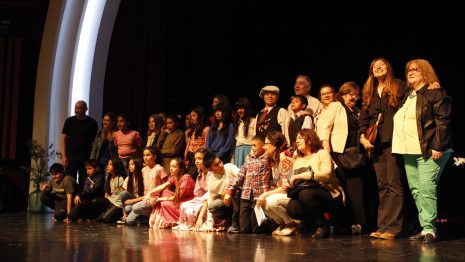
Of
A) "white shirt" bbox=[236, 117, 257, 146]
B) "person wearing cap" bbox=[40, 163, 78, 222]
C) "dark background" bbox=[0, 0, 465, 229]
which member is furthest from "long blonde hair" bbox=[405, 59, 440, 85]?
"person wearing cap" bbox=[40, 163, 78, 222]

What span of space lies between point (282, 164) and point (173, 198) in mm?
1274

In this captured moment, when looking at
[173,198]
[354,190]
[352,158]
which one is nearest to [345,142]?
[352,158]

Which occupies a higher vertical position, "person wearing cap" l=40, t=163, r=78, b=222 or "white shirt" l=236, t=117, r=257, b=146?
"white shirt" l=236, t=117, r=257, b=146

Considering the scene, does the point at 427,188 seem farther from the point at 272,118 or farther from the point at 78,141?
the point at 78,141

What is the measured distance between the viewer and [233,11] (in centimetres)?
938

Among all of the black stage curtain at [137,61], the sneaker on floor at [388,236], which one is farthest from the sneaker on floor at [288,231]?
the black stage curtain at [137,61]

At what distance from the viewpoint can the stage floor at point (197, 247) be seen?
4.04 m

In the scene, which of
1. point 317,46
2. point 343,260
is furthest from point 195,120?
point 343,260

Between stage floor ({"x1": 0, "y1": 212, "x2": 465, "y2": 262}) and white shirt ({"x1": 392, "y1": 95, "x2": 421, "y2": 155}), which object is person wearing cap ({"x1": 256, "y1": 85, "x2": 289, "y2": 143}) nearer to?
stage floor ({"x1": 0, "y1": 212, "x2": 465, "y2": 262})

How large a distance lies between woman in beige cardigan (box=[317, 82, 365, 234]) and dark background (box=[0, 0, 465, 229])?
1.93 m

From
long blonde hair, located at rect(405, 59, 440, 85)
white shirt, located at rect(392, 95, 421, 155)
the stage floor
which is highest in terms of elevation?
long blonde hair, located at rect(405, 59, 440, 85)

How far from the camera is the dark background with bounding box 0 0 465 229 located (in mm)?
7711

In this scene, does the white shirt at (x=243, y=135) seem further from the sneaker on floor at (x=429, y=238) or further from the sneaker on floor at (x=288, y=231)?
the sneaker on floor at (x=429, y=238)

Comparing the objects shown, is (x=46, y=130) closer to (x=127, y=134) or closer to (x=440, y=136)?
(x=127, y=134)
